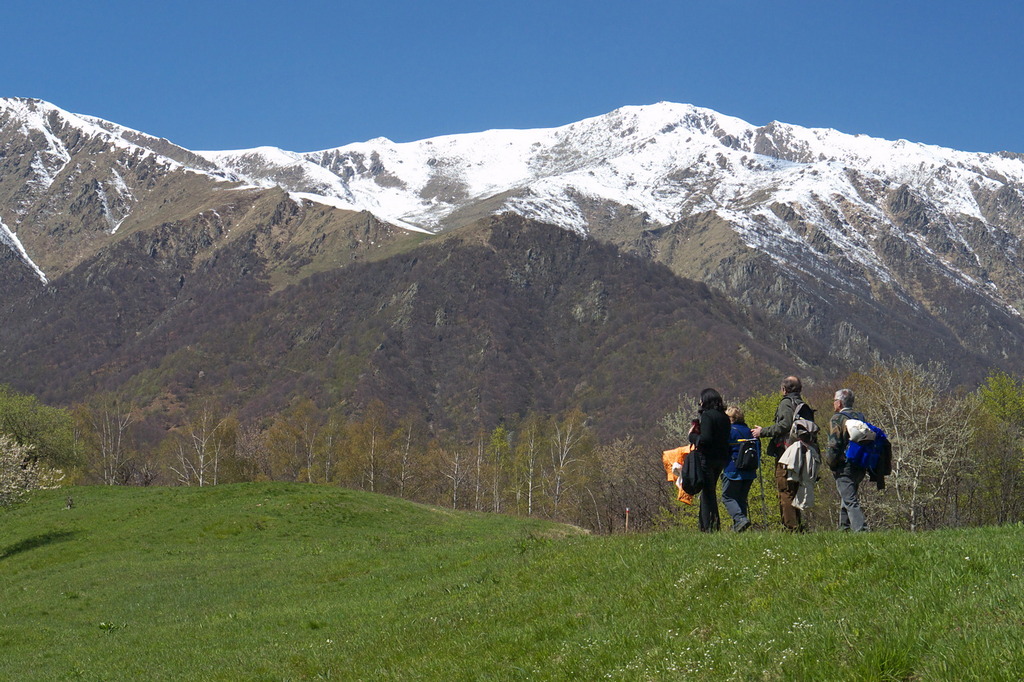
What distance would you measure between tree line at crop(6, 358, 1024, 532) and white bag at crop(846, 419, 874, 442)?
3903 mm

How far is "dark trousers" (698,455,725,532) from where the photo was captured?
1697 cm

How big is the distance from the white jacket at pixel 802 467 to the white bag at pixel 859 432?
835 mm

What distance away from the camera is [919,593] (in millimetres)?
9688

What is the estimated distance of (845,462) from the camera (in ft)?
53.7

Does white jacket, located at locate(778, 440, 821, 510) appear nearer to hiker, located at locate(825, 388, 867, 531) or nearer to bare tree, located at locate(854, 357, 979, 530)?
hiker, located at locate(825, 388, 867, 531)

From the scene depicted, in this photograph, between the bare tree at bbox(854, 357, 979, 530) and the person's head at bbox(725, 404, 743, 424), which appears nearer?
the person's head at bbox(725, 404, 743, 424)

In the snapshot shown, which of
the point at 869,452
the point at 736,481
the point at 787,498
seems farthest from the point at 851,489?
the point at 736,481

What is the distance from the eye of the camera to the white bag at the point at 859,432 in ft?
52.0

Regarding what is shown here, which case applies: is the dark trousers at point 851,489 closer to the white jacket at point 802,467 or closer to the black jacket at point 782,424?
the white jacket at point 802,467

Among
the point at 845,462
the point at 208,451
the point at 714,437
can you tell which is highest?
the point at 714,437

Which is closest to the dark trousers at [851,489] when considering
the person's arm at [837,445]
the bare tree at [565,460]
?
the person's arm at [837,445]

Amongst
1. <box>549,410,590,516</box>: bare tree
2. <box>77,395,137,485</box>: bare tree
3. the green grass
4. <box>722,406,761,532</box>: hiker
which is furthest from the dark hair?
<box>77,395,137,485</box>: bare tree

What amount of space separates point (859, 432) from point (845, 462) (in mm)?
788

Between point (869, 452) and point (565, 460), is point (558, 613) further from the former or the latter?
point (565, 460)
